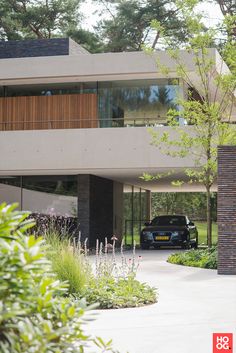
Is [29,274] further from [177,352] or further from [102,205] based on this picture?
[102,205]

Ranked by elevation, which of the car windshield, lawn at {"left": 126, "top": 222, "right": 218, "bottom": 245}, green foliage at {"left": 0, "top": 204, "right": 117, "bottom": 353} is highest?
green foliage at {"left": 0, "top": 204, "right": 117, "bottom": 353}

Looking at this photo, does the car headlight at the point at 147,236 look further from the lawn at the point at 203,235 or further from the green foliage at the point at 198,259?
the green foliage at the point at 198,259

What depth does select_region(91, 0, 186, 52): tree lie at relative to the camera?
33562 millimetres

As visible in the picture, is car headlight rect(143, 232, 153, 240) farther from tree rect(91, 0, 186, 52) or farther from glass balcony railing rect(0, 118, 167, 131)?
tree rect(91, 0, 186, 52)

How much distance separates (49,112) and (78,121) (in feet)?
3.49

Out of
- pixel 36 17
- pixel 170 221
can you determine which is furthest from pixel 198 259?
pixel 36 17

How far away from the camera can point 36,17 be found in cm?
3516

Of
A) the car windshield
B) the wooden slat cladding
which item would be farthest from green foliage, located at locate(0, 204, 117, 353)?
the car windshield

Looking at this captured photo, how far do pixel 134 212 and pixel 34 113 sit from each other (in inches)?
348

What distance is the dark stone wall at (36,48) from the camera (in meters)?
23.1

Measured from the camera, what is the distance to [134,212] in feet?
96.7

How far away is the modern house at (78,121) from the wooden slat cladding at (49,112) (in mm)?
32

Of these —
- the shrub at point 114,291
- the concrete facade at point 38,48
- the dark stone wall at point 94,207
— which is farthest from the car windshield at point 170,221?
the shrub at point 114,291

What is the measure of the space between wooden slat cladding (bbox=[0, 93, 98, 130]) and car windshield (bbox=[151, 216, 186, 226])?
444 cm
